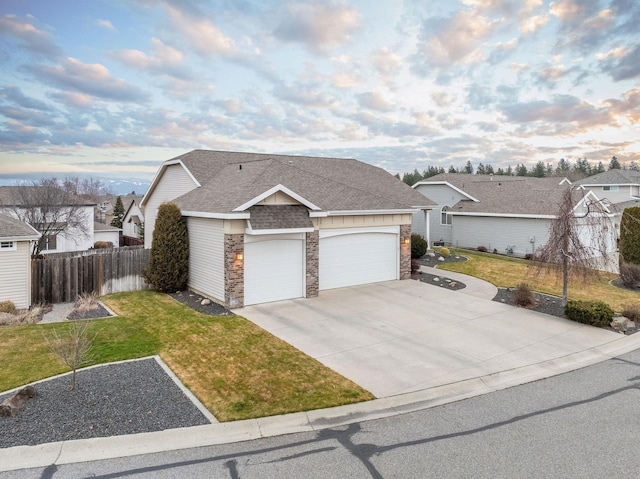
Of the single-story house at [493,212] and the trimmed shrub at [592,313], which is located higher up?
the single-story house at [493,212]

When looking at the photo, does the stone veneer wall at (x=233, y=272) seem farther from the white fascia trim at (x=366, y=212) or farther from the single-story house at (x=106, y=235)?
the single-story house at (x=106, y=235)

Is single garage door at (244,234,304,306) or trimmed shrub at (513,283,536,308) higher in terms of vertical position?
single garage door at (244,234,304,306)

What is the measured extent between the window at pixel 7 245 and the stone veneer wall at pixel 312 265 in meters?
10.3

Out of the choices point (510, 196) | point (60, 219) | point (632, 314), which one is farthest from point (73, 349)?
point (60, 219)

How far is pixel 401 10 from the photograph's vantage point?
1694cm

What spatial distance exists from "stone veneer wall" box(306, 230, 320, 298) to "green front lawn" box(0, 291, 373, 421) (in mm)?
3528

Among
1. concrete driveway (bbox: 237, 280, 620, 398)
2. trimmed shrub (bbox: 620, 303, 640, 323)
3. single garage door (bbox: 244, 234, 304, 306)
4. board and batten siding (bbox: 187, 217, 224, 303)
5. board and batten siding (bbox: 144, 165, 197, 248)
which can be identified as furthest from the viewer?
board and batten siding (bbox: 144, 165, 197, 248)

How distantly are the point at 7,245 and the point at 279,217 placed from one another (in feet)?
31.2

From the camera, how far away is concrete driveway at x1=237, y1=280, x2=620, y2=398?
8.70 meters

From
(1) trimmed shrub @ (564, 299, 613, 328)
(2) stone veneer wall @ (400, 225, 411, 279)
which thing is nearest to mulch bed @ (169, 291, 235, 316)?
(2) stone veneer wall @ (400, 225, 411, 279)

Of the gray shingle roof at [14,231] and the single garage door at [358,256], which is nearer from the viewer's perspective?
the gray shingle roof at [14,231]

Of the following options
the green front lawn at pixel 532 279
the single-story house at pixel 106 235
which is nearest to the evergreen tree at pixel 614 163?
the green front lawn at pixel 532 279

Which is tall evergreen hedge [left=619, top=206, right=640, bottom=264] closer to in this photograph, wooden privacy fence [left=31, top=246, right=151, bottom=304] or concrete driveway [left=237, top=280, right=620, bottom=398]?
concrete driveway [left=237, top=280, right=620, bottom=398]

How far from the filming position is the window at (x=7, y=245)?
1374cm
